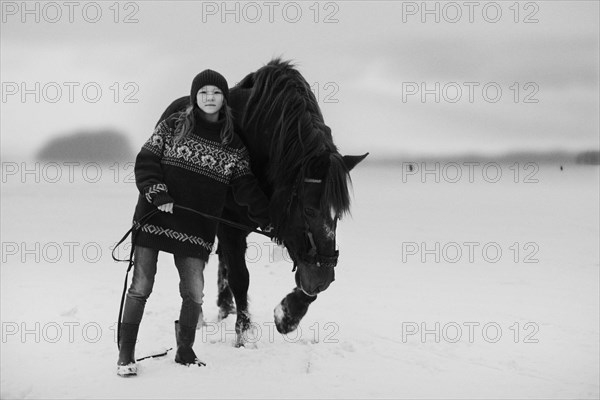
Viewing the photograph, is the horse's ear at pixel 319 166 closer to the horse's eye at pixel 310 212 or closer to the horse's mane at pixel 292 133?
the horse's mane at pixel 292 133

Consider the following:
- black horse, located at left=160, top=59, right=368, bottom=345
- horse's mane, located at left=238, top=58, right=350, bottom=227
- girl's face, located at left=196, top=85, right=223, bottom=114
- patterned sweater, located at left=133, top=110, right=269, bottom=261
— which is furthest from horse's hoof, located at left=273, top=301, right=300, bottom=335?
girl's face, located at left=196, top=85, right=223, bottom=114

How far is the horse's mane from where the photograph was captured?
3.33m

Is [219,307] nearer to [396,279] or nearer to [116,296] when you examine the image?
[116,296]

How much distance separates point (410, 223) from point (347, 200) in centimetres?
1015

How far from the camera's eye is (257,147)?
12.9 feet

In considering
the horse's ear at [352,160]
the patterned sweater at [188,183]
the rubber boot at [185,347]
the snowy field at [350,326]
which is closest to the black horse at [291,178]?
the horse's ear at [352,160]

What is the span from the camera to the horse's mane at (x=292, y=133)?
3326 mm

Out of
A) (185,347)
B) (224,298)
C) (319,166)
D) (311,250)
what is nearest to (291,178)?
(319,166)

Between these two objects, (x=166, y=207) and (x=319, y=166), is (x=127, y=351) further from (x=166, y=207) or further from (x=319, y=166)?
(x=319, y=166)

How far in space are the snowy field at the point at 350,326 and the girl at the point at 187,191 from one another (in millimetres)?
340

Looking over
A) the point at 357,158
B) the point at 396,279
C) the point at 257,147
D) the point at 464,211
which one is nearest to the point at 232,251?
the point at 257,147

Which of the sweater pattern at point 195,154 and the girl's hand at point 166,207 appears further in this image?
the sweater pattern at point 195,154

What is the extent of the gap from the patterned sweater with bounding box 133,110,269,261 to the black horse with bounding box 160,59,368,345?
25 centimetres

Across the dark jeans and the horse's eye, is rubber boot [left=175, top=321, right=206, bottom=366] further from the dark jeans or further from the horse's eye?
the horse's eye
